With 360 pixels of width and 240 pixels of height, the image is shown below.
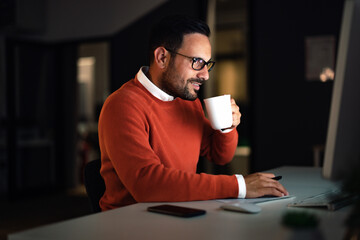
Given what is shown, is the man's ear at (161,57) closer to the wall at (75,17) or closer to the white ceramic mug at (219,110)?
the white ceramic mug at (219,110)

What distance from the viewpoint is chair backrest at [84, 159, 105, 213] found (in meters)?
1.63

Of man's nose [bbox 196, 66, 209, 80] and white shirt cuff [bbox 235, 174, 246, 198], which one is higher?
man's nose [bbox 196, 66, 209, 80]

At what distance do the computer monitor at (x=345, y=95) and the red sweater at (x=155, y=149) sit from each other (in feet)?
1.44

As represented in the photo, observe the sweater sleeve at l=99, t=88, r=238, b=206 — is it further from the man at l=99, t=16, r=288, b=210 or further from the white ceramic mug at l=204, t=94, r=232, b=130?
the white ceramic mug at l=204, t=94, r=232, b=130

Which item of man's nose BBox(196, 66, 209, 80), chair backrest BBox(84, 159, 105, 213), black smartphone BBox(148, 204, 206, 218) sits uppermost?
man's nose BBox(196, 66, 209, 80)

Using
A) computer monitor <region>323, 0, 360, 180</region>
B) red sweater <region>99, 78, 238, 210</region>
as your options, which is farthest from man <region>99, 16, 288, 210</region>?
computer monitor <region>323, 0, 360, 180</region>

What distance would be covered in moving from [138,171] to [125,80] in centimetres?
387

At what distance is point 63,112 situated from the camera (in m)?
6.28

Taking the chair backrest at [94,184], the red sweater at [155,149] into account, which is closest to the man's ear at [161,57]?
the red sweater at [155,149]

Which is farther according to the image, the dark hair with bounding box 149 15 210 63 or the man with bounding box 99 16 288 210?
the dark hair with bounding box 149 15 210 63

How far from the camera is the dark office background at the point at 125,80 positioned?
405 cm

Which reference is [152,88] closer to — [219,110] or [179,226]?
[219,110]

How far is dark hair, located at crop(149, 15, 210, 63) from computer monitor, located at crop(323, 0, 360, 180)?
0.83 m

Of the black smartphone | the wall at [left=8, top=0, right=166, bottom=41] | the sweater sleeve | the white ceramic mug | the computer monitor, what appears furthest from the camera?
the wall at [left=8, top=0, right=166, bottom=41]
